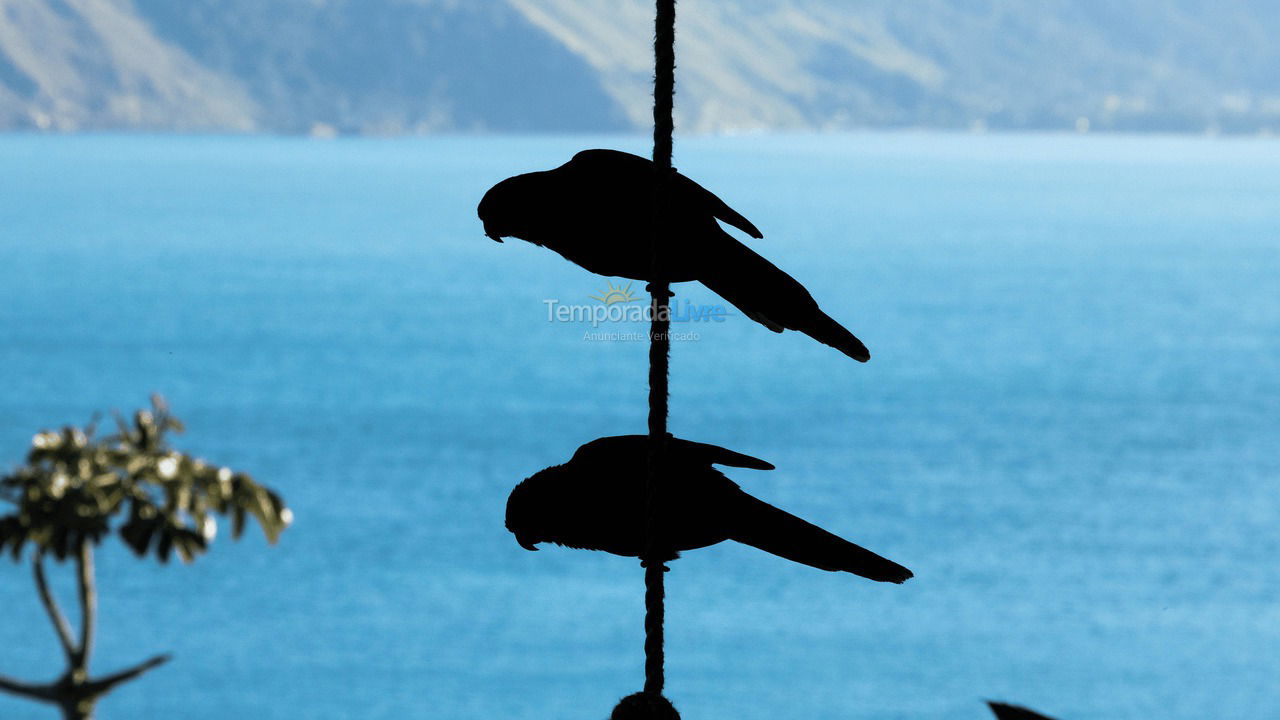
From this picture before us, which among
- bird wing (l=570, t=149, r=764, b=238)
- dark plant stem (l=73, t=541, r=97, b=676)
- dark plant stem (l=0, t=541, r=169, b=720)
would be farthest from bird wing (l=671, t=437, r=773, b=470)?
dark plant stem (l=73, t=541, r=97, b=676)

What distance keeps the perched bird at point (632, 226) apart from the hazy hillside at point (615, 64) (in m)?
99.6

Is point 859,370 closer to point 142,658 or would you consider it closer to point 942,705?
point 942,705

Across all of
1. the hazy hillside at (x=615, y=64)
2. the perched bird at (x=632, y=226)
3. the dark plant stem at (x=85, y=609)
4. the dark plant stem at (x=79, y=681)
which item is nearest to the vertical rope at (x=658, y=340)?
the perched bird at (x=632, y=226)

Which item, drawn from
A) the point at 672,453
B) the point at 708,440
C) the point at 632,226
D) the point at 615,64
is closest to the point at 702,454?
the point at 672,453

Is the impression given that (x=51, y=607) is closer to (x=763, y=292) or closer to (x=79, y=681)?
(x=79, y=681)

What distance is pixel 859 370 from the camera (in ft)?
225

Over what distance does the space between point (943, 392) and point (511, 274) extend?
32.3m

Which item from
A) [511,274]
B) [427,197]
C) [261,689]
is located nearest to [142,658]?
[261,689]

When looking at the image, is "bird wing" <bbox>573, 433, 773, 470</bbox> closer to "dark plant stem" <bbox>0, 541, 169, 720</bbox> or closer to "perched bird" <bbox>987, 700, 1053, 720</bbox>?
"perched bird" <bbox>987, 700, 1053, 720</bbox>

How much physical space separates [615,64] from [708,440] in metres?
66.1

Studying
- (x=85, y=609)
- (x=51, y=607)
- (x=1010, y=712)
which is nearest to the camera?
(x=1010, y=712)

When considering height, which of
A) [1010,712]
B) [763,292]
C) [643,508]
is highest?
[763,292]

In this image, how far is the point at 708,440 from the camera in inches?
2052

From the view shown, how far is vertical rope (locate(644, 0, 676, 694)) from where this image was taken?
2.58ft
